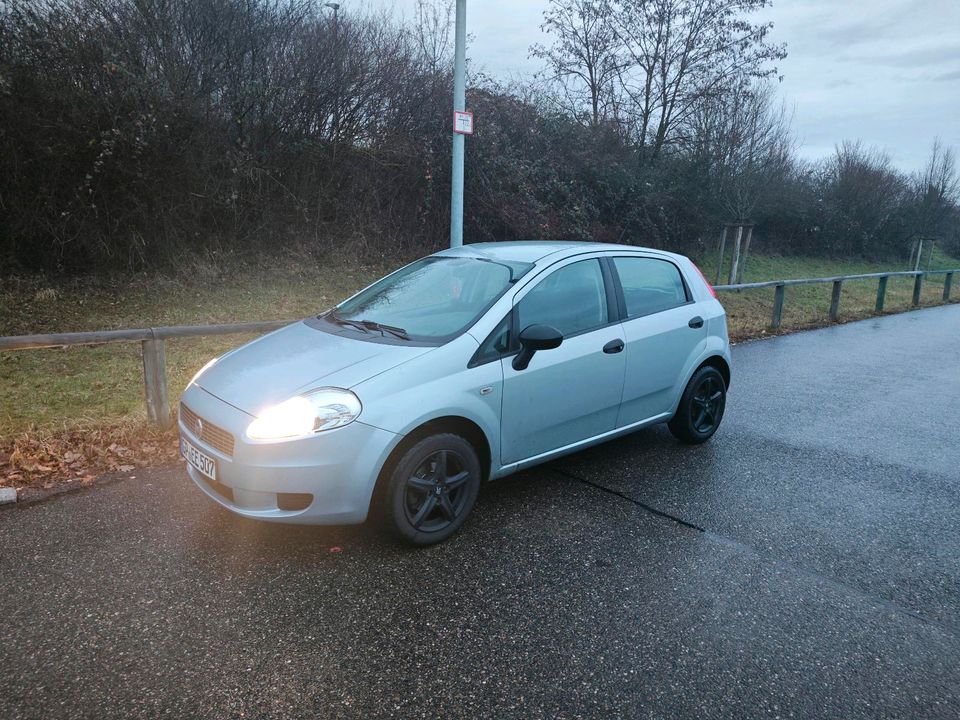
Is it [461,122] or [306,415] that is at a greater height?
[461,122]

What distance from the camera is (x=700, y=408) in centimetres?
537

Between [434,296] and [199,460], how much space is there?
1.72 m

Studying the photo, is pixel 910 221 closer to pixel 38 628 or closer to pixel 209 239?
pixel 209 239

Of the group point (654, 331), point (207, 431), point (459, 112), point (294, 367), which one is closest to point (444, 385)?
point (294, 367)

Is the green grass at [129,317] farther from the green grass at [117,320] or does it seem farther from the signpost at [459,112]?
the signpost at [459,112]

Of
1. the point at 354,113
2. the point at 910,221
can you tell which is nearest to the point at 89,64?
the point at 354,113

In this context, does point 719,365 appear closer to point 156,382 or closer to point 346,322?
point 346,322

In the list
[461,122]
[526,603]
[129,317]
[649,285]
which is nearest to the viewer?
[526,603]

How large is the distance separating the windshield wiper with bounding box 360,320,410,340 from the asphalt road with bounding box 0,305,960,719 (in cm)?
115

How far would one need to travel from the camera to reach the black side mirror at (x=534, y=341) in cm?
379

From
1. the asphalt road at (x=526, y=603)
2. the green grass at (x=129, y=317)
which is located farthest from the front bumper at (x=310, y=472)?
the green grass at (x=129, y=317)

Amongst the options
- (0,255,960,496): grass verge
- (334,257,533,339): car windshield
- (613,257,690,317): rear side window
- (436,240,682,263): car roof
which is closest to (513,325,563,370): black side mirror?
(334,257,533,339): car windshield

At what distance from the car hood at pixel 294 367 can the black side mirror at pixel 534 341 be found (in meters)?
0.53

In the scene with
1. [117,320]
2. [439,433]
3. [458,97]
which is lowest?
[117,320]
